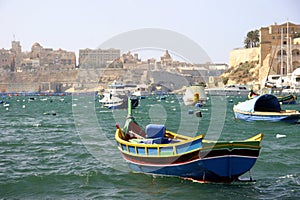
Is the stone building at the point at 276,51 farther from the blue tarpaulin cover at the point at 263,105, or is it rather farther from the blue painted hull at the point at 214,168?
the blue painted hull at the point at 214,168

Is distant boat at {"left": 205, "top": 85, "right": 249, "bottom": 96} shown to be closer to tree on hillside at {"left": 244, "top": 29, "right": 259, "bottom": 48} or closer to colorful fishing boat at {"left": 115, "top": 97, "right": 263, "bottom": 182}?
tree on hillside at {"left": 244, "top": 29, "right": 259, "bottom": 48}

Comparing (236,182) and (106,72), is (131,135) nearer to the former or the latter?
(236,182)

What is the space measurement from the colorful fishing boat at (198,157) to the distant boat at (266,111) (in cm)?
1732

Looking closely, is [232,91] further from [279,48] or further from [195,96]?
[195,96]

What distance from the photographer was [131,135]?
17219mm

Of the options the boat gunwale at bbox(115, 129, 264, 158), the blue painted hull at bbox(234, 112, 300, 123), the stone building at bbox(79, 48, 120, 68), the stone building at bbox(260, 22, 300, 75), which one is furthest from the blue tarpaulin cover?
the stone building at bbox(79, 48, 120, 68)

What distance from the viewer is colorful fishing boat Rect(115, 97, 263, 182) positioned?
42.6ft

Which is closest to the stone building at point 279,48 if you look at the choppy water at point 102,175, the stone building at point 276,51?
the stone building at point 276,51

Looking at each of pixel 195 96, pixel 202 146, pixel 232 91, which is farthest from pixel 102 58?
pixel 202 146

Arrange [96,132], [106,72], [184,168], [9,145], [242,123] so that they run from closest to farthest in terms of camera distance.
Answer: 1. [184,168]
2. [9,145]
3. [96,132]
4. [242,123]
5. [106,72]

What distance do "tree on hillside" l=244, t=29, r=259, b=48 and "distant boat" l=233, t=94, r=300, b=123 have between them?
86.3 metres

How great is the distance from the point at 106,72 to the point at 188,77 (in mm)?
30834

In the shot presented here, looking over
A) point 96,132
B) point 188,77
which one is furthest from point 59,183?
point 188,77

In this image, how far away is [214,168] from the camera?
13195mm
